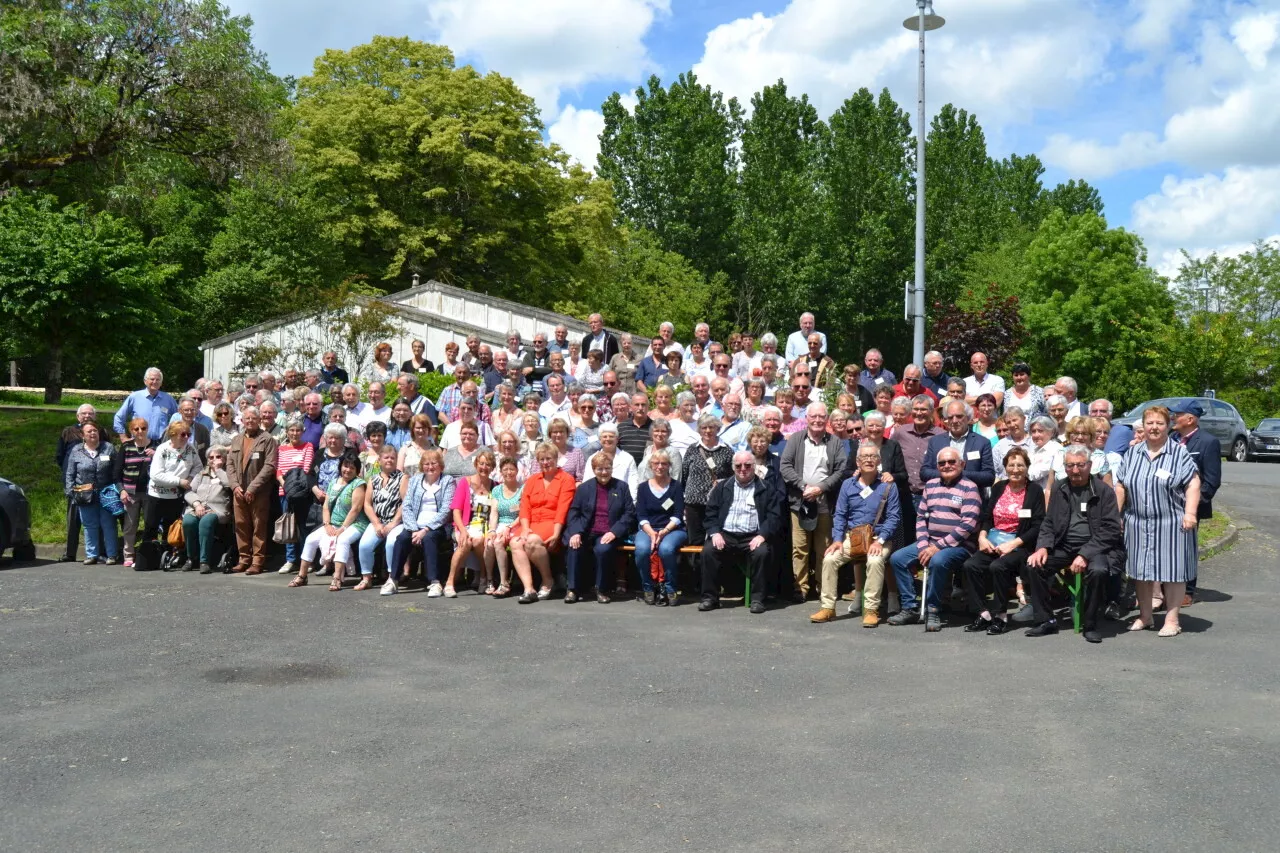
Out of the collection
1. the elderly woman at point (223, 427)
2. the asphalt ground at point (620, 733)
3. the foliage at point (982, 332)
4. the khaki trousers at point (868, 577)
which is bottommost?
the asphalt ground at point (620, 733)

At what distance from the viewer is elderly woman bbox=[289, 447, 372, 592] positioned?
11680 mm

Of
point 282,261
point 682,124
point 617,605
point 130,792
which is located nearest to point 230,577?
point 617,605

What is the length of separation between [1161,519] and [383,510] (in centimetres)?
756

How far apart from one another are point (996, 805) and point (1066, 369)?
169ft

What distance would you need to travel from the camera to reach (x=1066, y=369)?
53062 mm

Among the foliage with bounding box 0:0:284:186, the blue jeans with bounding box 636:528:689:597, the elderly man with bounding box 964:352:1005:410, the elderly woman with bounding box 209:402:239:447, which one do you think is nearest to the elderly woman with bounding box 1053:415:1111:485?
the elderly man with bounding box 964:352:1005:410

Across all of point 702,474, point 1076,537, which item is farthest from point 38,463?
point 1076,537

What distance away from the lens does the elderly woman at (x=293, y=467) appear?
1252 cm

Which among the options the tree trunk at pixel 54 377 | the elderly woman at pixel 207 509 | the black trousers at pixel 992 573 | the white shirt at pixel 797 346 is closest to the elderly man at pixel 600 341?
the white shirt at pixel 797 346

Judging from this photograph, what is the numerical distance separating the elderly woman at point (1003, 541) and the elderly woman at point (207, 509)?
8.26m

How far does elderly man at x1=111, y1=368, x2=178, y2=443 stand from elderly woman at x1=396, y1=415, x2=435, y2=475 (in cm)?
368

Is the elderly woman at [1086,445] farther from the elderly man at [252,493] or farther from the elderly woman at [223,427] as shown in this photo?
the elderly woman at [223,427]

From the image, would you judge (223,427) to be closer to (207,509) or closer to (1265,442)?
(207,509)

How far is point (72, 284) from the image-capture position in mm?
34531
